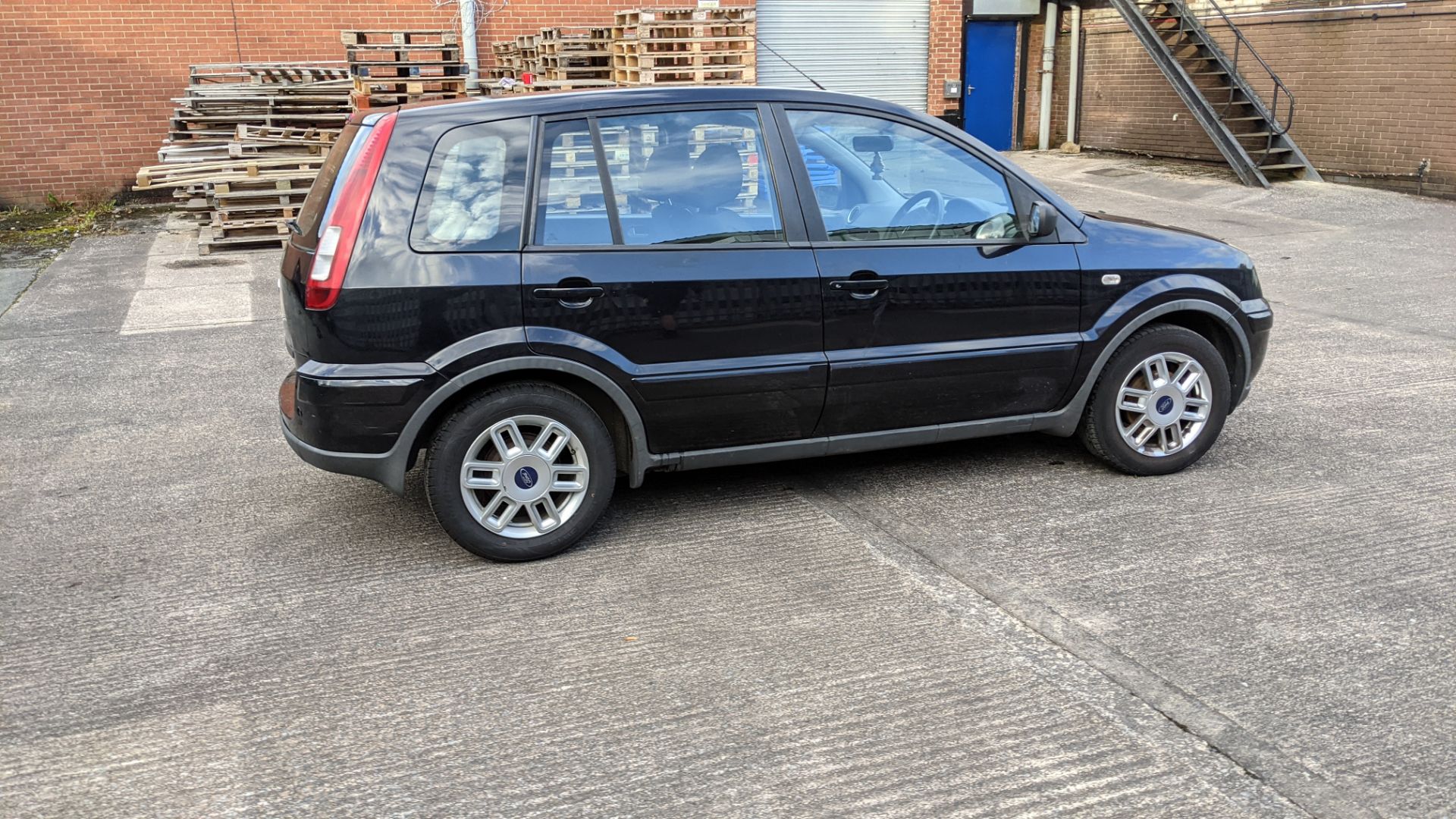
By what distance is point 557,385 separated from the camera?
447 centimetres

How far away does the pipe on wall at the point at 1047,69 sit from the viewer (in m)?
20.9

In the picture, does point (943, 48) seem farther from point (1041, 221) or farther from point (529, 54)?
point (1041, 221)

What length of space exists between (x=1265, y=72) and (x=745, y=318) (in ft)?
50.7

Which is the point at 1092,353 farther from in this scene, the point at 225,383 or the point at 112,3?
the point at 112,3

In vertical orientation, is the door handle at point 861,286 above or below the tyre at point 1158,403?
above

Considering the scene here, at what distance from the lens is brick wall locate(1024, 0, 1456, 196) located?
14656mm

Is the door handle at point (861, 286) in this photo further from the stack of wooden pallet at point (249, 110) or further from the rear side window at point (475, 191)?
the stack of wooden pallet at point (249, 110)

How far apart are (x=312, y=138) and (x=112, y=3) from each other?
472 cm

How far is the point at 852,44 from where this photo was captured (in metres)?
19.2

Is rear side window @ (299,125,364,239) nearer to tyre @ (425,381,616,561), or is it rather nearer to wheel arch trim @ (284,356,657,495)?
wheel arch trim @ (284,356,657,495)

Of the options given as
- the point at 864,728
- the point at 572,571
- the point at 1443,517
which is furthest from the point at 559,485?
the point at 1443,517

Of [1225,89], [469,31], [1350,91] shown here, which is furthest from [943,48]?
[469,31]

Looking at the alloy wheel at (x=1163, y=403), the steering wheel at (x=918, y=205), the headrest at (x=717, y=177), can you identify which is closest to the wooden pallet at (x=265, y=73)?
the headrest at (x=717, y=177)

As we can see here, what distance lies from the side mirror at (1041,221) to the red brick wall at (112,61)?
43.8ft
